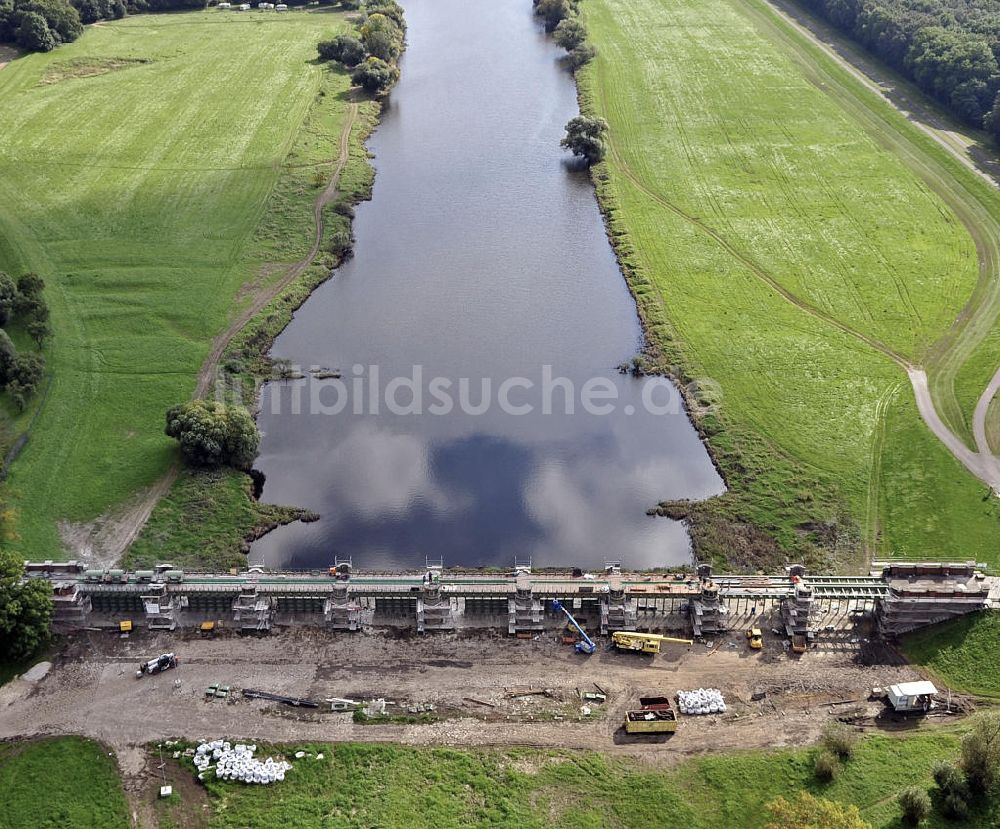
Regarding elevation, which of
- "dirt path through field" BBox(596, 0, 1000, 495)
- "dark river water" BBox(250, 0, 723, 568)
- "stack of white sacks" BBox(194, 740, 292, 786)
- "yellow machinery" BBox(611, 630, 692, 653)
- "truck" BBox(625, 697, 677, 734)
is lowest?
"dark river water" BBox(250, 0, 723, 568)

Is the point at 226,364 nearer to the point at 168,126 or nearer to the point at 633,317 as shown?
the point at 633,317

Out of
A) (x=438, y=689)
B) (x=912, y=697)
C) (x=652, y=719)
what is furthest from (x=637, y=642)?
(x=912, y=697)

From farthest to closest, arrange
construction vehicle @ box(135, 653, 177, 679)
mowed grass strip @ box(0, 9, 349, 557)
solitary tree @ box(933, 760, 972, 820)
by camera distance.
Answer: mowed grass strip @ box(0, 9, 349, 557) < construction vehicle @ box(135, 653, 177, 679) < solitary tree @ box(933, 760, 972, 820)

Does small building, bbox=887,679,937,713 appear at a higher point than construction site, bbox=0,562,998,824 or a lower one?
higher

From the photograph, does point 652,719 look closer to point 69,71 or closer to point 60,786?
point 60,786

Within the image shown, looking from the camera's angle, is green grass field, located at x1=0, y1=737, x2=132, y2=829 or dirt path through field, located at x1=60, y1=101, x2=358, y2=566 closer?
green grass field, located at x1=0, y1=737, x2=132, y2=829

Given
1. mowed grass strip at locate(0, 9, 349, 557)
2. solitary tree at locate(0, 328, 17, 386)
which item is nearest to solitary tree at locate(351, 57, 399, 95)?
mowed grass strip at locate(0, 9, 349, 557)

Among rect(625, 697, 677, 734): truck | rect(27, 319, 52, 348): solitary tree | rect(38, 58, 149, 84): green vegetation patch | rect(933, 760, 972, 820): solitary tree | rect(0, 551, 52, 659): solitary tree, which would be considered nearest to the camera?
rect(933, 760, 972, 820): solitary tree

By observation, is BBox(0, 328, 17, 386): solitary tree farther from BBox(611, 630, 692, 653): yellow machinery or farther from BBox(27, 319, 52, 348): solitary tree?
BBox(611, 630, 692, 653): yellow machinery
